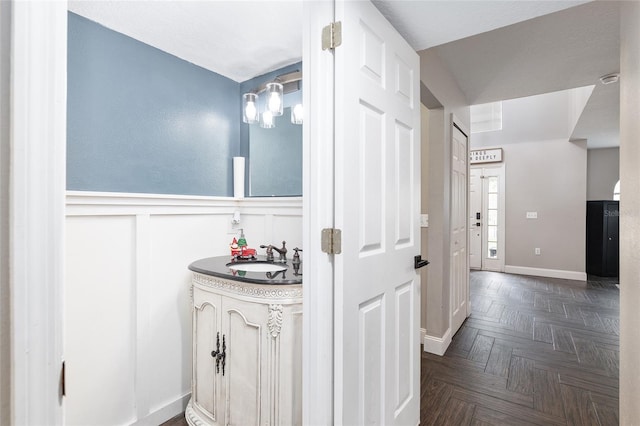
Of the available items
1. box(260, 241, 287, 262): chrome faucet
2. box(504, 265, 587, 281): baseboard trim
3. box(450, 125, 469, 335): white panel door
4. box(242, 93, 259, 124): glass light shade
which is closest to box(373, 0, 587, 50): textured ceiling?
box(242, 93, 259, 124): glass light shade

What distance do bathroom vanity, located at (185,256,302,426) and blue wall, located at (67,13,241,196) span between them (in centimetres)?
68

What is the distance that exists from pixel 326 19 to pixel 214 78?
1.39 meters

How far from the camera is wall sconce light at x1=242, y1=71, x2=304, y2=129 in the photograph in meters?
2.20

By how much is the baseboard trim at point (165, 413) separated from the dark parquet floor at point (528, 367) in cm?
149

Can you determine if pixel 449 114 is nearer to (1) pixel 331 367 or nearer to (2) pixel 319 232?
(2) pixel 319 232

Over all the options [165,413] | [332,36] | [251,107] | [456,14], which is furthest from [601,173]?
[165,413]

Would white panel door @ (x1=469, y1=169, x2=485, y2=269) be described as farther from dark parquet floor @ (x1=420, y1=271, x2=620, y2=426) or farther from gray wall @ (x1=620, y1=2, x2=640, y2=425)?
gray wall @ (x1=620, y1=2, x2=640, y2=425)

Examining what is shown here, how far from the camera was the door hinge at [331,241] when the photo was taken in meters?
1.18

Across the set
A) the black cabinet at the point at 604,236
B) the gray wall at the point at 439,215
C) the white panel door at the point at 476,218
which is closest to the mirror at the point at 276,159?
the gray wall at the point at 439,215

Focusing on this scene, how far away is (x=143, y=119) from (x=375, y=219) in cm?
154

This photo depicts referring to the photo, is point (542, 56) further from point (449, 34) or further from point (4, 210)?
point (4, 210)

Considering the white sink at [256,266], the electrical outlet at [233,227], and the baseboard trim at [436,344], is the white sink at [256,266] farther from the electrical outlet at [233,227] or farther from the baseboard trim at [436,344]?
the baseboard trim at [436,344]

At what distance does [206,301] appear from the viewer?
1770 millimetres

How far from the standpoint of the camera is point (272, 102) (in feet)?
7.21
